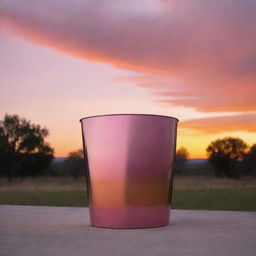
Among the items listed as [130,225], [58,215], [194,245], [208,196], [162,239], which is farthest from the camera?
[208,196]

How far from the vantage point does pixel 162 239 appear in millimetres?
7250

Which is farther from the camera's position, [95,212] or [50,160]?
[50,160]

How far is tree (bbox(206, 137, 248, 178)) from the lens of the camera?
33250 millimetres

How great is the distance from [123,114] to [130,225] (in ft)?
6.44

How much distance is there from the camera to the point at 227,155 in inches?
1438

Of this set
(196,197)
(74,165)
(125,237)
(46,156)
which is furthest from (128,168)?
(46,156)

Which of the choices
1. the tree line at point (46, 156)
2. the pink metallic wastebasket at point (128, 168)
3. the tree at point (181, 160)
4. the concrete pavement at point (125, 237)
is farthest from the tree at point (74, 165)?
the pink metallic wastebasket at point (128, 168)

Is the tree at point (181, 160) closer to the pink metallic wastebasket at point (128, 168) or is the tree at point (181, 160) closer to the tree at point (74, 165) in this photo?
the tree at point (74, 165)

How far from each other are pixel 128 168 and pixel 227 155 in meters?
29.1

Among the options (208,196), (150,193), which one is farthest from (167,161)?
(208,196)

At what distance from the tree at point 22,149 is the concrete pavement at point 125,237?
28.2 meters

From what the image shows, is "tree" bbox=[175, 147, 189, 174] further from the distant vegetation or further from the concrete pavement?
the concrete pavement

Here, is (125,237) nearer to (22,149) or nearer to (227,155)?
(227,155)

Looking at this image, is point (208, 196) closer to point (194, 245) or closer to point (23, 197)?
point (23, 197)
